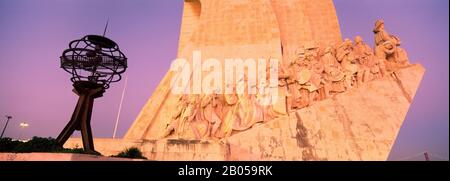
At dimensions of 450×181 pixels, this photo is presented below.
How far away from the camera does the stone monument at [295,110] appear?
820cm

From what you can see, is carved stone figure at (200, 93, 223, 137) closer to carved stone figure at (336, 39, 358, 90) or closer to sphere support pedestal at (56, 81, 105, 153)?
sphere support pedestal at (56, 81, 105, 153)

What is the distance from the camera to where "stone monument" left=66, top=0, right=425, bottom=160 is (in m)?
8.20

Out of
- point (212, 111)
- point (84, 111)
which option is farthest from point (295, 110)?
point (84, 111)

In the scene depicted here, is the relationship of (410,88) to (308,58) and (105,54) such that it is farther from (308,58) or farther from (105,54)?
(105,54)

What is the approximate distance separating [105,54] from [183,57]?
6.10 metres

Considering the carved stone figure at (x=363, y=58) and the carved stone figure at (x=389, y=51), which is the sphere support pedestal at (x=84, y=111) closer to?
the carved stone figure at (x=363, y=58)

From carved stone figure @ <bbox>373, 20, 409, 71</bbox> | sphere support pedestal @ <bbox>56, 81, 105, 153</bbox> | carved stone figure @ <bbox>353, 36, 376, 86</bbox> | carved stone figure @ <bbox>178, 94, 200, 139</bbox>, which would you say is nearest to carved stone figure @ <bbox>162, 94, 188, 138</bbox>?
carved stone figure @ <bbox>178, 94, 200, 139</bbox>

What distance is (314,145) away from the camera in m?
8.33

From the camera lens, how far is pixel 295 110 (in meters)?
9.01

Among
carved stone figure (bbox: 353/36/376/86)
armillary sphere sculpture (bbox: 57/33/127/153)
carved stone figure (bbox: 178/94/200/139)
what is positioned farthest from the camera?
carved stone figure (bbox: 353/36/376/86)

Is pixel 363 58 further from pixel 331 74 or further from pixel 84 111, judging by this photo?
pixel 84 111

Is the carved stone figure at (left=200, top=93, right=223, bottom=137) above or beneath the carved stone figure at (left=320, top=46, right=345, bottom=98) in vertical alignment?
beneath

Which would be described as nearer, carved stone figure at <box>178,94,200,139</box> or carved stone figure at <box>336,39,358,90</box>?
carved stone figure at <box>178,94,200,139</box>
